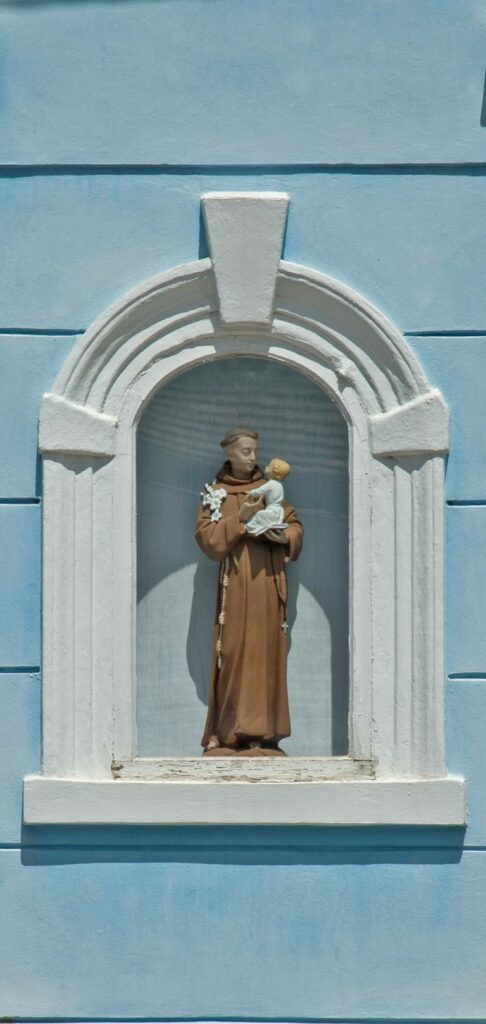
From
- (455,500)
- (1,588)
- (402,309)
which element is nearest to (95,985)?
(1,588)

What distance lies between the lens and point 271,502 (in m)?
7.33

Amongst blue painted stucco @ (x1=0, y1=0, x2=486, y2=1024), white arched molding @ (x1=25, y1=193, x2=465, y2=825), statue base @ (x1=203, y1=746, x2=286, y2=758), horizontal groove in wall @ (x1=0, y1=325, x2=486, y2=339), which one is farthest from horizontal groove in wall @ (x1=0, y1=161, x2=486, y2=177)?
statue base @ (x1=203, y1=746, x2=286, y2=758)

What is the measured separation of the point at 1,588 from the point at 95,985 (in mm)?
1383

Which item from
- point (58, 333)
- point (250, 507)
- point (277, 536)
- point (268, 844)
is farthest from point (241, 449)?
point (268, 844)

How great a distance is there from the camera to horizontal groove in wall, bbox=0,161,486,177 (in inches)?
281

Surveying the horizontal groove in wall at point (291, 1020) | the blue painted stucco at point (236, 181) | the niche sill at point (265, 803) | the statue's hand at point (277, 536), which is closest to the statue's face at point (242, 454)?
the statue's hand at point (277, 536)

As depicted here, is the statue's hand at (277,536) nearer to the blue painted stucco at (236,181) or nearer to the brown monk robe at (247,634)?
the brown monk robe at (247,634)

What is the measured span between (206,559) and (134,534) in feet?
1.32

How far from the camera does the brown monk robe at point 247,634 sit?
23.9 ft

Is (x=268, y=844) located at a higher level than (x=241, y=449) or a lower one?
lower

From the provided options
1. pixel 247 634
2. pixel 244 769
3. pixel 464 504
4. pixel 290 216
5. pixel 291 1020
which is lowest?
pixel 291 1020

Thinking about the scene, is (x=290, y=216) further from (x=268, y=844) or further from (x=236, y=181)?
(x=268, y=844)

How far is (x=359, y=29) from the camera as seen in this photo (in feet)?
23.5

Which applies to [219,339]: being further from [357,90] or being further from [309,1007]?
[309,1007]
